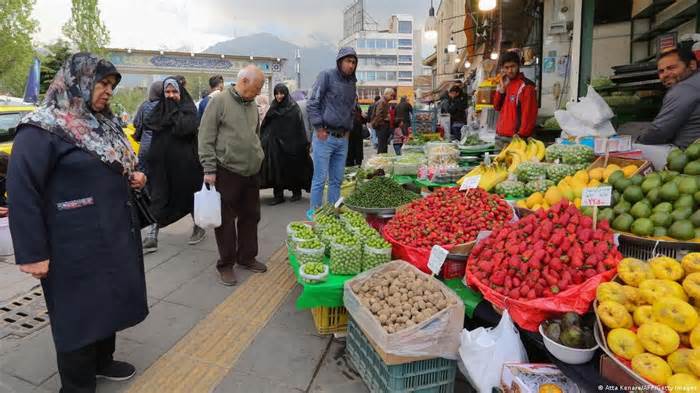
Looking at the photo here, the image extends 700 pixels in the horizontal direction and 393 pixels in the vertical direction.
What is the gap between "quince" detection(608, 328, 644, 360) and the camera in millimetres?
2008

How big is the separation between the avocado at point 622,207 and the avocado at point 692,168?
0.47 m

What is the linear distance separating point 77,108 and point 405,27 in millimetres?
111944

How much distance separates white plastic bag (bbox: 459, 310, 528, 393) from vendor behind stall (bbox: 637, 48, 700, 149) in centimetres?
251

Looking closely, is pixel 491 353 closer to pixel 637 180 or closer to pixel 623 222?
pixel 623 222

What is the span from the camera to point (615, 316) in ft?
7.07

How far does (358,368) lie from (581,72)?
5623 mm

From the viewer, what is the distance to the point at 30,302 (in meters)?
4.13

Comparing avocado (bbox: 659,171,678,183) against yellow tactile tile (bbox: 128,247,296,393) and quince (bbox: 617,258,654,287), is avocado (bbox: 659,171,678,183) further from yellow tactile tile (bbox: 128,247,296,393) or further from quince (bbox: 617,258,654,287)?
yellow tactile tile (bbox: 128,247,296,393)

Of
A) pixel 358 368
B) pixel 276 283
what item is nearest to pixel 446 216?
pixel 358 368

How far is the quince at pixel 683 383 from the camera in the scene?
178 centimetres

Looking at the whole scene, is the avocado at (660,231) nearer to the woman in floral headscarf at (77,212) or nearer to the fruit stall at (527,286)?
the fruit stall at (527,286)

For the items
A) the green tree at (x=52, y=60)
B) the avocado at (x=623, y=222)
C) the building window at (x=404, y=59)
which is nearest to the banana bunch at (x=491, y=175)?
the avocado at (x=623, y=222)

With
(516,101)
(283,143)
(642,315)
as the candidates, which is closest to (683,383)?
(642,315)

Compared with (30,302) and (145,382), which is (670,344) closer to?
(145,382)
